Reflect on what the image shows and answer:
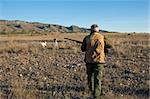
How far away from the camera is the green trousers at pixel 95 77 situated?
9477 millimetres

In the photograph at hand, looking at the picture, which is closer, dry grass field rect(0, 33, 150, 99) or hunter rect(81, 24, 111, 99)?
hunter rect(81, 24, 111, 99)

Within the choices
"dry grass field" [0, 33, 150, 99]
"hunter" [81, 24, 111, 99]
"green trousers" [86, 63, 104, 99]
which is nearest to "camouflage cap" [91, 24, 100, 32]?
"hunter" [81, 24, 111, 99]

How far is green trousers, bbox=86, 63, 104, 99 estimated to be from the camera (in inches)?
373

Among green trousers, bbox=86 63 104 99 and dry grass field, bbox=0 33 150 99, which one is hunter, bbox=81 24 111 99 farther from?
dry grass field, bbox=0 33 150 99

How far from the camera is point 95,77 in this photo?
9562 mm

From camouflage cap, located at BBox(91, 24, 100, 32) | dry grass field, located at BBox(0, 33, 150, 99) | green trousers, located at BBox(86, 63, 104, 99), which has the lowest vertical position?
dry grass field, located at BBox(0, 33, 150, 99)

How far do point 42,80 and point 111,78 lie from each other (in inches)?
87.2

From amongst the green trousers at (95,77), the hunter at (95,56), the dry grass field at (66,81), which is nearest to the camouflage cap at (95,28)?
the hunter at (95,56)

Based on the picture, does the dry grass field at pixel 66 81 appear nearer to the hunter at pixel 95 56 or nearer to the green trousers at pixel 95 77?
the green trousers at pixel 95 77

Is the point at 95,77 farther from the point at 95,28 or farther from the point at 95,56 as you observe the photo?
the point at 95,28

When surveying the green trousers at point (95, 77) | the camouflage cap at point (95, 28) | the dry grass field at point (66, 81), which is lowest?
the dry grass field at point (66, 81)

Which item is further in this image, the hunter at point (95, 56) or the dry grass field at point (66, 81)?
the dry grass field at point (66, 81)

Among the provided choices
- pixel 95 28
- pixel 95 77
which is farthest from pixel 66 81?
pixel 95 28

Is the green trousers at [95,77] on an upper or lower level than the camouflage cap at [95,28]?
lower
